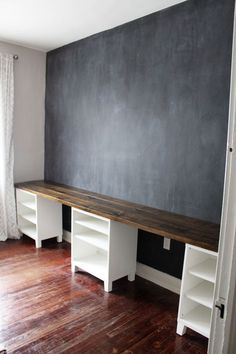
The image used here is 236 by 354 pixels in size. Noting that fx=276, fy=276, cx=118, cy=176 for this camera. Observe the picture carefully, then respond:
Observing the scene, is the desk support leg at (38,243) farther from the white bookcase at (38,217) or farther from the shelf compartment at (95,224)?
the shelf compartment at (95,224)

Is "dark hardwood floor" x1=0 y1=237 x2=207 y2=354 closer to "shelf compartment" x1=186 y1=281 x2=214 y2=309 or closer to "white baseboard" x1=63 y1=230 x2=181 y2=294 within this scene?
"white baseboard" x1=63 y1=230 x2=181 y2=294

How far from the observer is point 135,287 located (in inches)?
107

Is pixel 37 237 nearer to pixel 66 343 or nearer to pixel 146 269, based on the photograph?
pixel 146 269

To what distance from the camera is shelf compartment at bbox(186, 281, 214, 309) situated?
75.5 inches

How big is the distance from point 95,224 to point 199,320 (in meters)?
1.25

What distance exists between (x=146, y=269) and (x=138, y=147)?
128cm

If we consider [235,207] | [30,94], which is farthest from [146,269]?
[30,94]

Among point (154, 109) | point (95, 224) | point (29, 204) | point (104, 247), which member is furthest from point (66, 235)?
point (154, 109)

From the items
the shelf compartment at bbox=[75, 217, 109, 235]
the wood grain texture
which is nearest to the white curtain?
the wood grain texture

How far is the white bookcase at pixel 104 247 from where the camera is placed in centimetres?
258

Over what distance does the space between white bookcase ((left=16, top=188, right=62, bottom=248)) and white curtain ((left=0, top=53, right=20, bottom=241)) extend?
11 centimetres

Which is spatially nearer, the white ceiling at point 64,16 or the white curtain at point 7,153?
the white ceiling at point 64,16

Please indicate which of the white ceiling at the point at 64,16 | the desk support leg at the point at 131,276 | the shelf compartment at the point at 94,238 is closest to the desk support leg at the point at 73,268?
the shelf compartment at the point at 94,238

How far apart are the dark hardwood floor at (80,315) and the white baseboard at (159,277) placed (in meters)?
0.06
